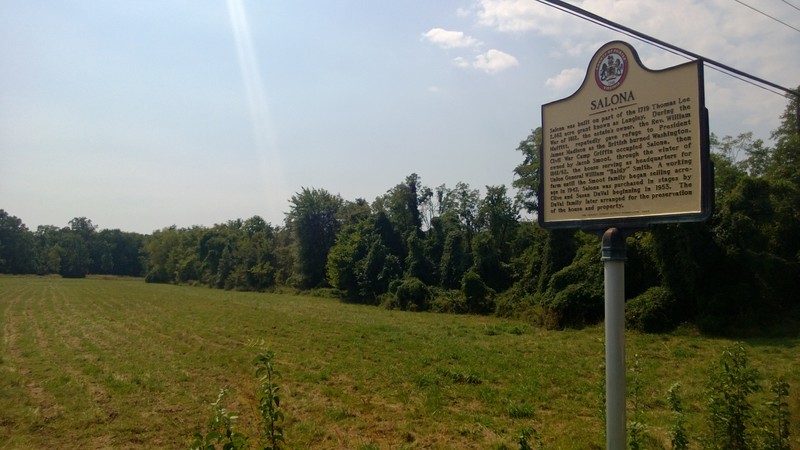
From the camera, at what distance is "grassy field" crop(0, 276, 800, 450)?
26.5 feet

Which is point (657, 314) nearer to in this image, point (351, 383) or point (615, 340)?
point (351, 383)

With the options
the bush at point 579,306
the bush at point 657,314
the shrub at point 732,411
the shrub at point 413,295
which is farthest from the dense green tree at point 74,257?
the shrub at point 732,411

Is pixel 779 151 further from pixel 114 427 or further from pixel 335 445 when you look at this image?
pixel 114 427

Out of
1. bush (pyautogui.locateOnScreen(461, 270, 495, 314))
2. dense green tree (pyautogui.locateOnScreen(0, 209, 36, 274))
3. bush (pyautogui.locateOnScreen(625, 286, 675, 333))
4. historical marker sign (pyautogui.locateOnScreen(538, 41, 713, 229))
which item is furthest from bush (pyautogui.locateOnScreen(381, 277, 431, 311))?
dense green tree (pyautogui.locateOnScreen(0, 209, 36, 274))

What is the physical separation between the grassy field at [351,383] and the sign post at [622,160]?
8.31 ft

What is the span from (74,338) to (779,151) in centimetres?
3502

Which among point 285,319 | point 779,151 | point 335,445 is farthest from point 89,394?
point 779,151

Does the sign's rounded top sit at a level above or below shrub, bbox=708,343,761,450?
above

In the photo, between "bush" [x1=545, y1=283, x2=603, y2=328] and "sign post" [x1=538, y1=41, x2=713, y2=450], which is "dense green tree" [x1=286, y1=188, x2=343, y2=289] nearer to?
"bush" [x1=545, y1=283, x2=603, y2=328]

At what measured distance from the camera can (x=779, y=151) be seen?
26.7 metres

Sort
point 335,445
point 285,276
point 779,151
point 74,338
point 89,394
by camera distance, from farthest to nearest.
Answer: point 285,276 < point 779,151 < point 74,338 < point 89,394 < point 335,445

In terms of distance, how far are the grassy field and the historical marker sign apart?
308 cm

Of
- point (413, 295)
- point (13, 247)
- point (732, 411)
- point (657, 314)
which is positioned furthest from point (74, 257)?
point (732, 411)

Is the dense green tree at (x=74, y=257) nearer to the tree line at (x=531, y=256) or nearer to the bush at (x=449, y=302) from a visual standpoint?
the tree line at (x=531, y=256)
